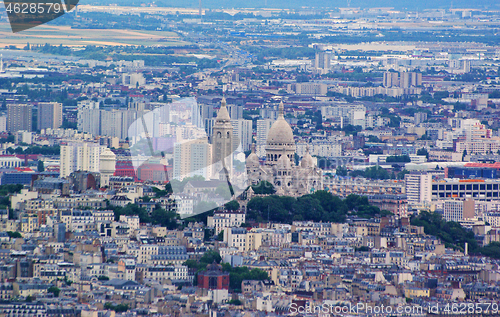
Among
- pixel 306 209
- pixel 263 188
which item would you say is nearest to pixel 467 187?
pixel 263 188

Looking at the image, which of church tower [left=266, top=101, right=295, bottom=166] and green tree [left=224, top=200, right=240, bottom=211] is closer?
green tree [left=224, top=200, right=240, bottom=211]

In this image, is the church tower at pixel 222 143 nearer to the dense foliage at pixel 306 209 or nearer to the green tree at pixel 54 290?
the dense foliage at pixel 306 209

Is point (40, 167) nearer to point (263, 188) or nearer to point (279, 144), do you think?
point (279, 144)

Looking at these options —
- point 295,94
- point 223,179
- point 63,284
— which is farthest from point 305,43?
point 63,284

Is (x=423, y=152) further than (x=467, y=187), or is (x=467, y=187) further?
(x=423, y=152)

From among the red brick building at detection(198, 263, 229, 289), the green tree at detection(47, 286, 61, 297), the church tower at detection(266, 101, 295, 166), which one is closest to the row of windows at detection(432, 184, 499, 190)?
the church tower at detection(266, 101, 295, 166)

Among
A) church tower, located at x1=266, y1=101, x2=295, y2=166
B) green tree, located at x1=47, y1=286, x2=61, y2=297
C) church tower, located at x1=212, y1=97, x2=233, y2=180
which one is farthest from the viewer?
church tower, located at x1=266, y1=101, x2=295, y2=166

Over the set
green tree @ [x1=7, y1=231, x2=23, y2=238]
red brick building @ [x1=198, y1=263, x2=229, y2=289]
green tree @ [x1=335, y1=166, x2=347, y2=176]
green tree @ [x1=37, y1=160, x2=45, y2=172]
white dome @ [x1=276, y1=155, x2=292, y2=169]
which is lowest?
green tree @ [x1=335, y1=166, x2=347, y2=176]

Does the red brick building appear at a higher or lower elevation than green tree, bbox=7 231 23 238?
higher

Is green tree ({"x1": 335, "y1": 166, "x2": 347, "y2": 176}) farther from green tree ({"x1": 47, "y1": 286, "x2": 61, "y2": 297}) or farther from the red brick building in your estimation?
green tree ({"x1": 47, "y1": 286, "x2": 61, "y2": 297})
